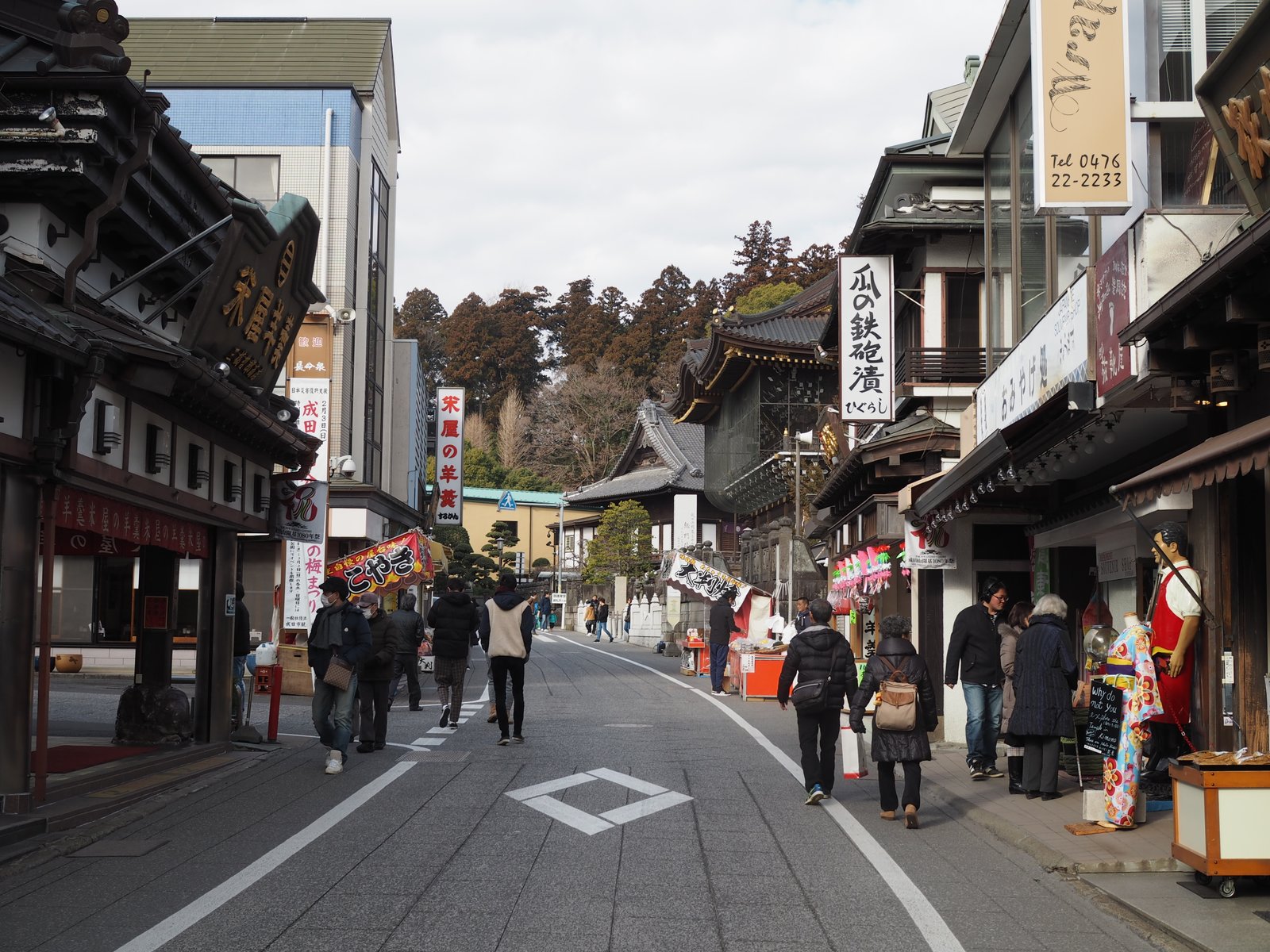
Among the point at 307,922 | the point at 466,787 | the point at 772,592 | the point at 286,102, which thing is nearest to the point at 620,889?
the point at 307,922

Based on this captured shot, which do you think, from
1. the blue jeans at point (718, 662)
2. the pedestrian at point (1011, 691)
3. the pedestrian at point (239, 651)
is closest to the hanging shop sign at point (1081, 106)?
the pedestrian at point (1011, 691)

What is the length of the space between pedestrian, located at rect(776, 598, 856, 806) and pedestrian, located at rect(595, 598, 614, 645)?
44048mm

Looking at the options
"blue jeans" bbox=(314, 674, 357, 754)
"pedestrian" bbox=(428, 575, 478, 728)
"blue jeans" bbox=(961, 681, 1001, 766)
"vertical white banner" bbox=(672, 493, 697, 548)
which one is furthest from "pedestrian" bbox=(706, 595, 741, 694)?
"vertical white banner" bbox=(672, 493, 697, 548)

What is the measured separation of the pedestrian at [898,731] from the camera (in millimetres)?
10539

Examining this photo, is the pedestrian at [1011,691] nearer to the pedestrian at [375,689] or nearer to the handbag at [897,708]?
the handbag at [897,708]

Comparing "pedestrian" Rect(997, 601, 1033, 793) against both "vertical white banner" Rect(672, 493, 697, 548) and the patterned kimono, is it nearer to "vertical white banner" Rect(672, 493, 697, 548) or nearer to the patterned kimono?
the patterned kimono

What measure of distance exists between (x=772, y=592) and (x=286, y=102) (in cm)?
1913

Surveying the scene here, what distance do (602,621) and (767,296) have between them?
17127mm

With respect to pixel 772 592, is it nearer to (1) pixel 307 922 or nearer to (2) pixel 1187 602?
(2) pixel 1187 602

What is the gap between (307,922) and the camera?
6812mm

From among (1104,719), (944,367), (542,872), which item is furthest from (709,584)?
(542,872)

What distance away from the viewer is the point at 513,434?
80.3 m

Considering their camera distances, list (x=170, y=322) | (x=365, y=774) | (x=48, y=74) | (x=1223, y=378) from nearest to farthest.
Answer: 1. (x=1223, y=378)
2. (x=48, y=74)
3. (x=365, y=774)
4. (x=170, y=322)

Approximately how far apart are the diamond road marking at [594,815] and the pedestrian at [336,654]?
253 centimetres
